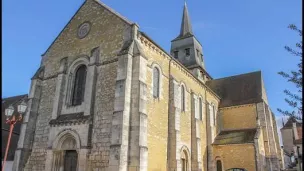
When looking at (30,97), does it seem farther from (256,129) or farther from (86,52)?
(256,129)

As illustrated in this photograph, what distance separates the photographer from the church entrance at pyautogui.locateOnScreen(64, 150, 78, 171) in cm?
Result: 1590

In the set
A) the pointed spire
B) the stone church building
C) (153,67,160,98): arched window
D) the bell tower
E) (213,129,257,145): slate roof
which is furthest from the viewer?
the pointed spire

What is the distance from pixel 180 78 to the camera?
69.7 ft

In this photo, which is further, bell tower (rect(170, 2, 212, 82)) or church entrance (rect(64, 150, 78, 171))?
bell tower (rect(170, 2, 212, 82))

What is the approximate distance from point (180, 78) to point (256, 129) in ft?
30.5

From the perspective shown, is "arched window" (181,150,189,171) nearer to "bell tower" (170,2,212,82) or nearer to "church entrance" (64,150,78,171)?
"church entrance" (64,150,78,171)

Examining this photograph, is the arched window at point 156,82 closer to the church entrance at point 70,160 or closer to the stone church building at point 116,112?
the stone church building at point 116,112

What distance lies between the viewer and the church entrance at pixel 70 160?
15.9 m

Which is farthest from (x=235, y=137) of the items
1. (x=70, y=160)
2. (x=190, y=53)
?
(x=70, y=160)

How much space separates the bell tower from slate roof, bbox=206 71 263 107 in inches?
93.7

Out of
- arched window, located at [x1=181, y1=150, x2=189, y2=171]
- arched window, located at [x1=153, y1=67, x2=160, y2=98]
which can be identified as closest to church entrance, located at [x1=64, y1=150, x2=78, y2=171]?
arched window, located at [x1=153, y1=67, x2=160, y2=98]

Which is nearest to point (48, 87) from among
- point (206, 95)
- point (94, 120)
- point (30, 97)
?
point (30, 97)

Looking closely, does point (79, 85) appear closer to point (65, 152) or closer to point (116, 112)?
point (65, 152)

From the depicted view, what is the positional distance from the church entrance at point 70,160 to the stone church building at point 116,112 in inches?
2.2
